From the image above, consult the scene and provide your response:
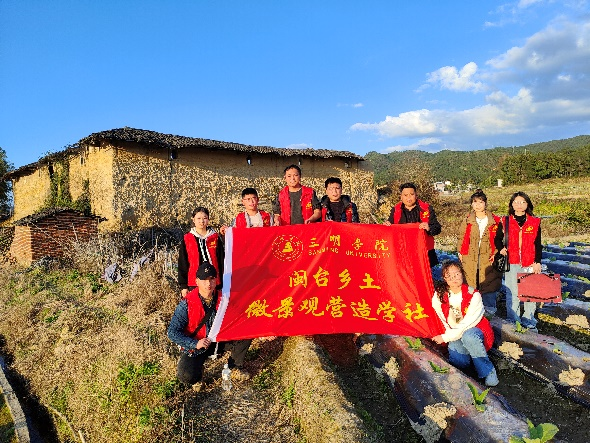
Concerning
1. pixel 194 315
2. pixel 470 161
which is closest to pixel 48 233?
pixel 194 315

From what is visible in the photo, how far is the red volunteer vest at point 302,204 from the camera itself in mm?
5363

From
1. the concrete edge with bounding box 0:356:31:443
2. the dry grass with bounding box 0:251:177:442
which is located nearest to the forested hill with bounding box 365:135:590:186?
the dry grass with bounding box 0:251:177:442

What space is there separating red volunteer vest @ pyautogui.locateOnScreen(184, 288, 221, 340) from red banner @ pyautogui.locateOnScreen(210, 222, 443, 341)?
0.59 ft

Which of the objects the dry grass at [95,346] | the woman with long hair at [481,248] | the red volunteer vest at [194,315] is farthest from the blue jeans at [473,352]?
the dry grass at [95,346]

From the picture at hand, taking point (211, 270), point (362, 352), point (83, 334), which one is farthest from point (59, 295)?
point (362, 352)

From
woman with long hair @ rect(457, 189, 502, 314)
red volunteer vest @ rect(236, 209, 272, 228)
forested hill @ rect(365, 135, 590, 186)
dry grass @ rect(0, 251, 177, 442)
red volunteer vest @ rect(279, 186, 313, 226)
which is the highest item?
forested hill @ rect(365, 135, 590, 186)

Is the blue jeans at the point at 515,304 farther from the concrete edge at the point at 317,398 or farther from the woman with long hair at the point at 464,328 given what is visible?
the concrete edge at the point at 317,398

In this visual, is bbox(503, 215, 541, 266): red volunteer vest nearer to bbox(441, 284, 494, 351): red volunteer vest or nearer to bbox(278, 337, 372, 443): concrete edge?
bbox(441, 284, 494, 351): red volunteer vest

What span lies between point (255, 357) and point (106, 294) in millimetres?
4043

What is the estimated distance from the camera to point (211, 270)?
3.98m

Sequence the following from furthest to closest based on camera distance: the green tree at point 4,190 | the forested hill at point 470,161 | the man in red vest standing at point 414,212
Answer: the forested hill at point 470,161
the green tree at point 4,190
the man in red vest standing at point 414,212

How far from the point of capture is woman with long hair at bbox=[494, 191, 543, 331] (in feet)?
17.0

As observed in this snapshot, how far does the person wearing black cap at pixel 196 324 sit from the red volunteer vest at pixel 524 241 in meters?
3.99

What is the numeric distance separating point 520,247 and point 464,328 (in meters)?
1.95
